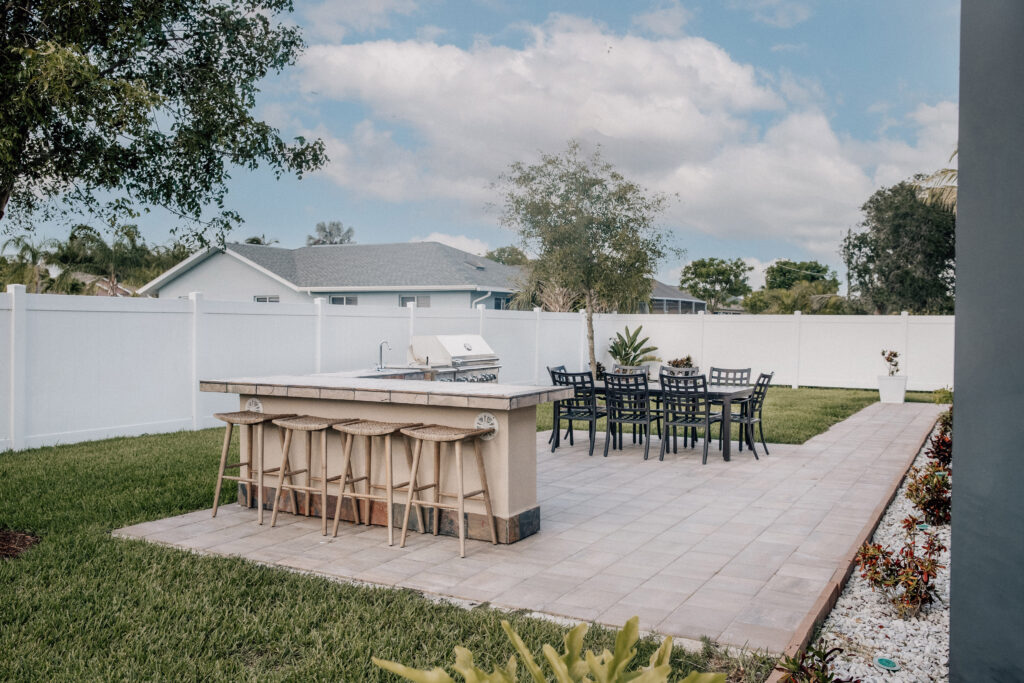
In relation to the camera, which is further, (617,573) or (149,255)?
(149,255)

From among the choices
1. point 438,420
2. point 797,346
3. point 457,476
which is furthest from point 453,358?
point 797,346

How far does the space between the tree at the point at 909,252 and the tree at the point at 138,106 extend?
23185 millimetres

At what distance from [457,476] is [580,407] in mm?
4665

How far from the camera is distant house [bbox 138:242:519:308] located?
23.8 m

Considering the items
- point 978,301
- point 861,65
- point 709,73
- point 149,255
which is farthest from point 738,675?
point 149,255

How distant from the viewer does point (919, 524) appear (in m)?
6.31

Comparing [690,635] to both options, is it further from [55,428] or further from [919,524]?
[55,428]

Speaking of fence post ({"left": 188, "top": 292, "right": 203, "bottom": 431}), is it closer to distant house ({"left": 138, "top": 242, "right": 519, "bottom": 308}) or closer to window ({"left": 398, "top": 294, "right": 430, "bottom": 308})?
distant house ({"left": 138, "top": 242, "right": 519, "bottom": 308})

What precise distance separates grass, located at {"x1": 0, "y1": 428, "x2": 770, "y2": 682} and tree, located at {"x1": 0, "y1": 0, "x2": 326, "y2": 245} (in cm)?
268

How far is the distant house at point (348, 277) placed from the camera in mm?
23797

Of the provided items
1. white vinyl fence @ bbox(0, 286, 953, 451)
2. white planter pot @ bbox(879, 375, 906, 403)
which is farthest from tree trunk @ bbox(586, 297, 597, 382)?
white planter pot @ bbox(879, 375, 906, 403)

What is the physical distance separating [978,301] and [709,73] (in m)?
25.1

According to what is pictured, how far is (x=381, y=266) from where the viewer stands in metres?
24.9

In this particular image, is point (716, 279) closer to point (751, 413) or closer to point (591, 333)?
point (591, 333)
